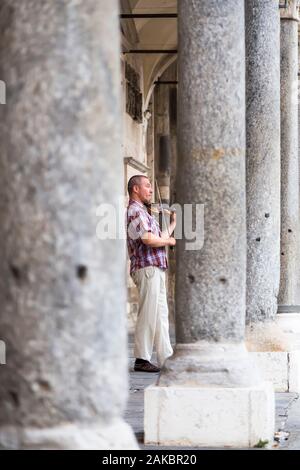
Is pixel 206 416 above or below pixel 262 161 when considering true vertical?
below

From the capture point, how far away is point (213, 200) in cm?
604

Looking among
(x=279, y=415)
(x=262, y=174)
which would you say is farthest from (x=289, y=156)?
(x=279, y=415)

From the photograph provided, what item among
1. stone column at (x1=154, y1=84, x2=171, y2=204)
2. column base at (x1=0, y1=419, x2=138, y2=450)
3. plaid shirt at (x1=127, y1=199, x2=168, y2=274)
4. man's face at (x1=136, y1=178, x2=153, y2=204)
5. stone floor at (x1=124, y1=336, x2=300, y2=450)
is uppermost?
stone column at (x1=154, y1=84, x2=171, y2=204)

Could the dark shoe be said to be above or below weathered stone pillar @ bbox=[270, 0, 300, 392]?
below

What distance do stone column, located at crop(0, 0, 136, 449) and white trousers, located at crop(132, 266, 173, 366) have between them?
19.7ft

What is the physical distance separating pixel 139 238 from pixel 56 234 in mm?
6002

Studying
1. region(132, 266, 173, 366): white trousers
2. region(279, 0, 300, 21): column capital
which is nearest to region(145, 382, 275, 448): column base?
region(132, 266, 173, 366): white trousers

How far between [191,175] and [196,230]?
11.5 inches

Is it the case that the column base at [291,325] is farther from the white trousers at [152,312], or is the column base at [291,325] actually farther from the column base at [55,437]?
the column base at [55,437]

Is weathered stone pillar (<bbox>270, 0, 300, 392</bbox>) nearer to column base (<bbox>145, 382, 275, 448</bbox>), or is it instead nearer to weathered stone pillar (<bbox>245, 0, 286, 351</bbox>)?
weathered stone pillar (<bbox>245, 0, 286, 351</bbox>)

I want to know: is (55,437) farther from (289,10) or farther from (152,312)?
(289,10)

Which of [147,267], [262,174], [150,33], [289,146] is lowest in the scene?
[147,267]

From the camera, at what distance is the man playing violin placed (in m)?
8.98

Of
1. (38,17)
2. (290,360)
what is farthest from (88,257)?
(290,360)
